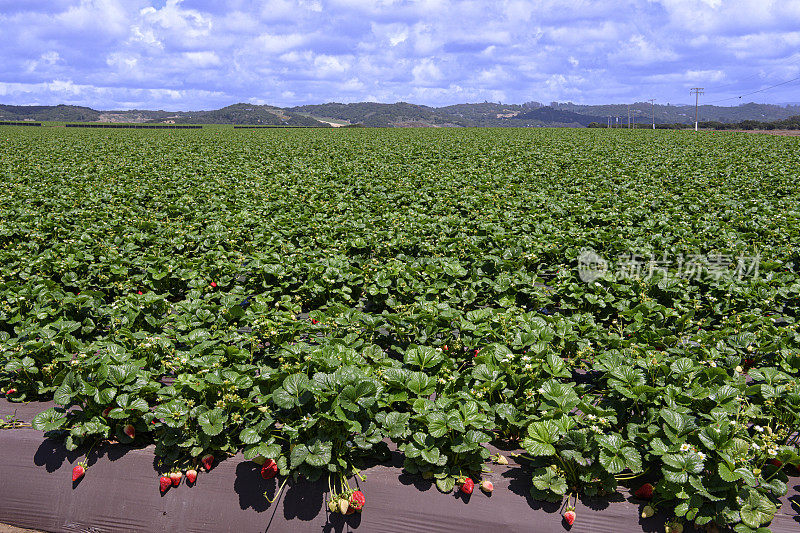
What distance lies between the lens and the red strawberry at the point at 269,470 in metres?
2.81

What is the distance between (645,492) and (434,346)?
1925 mm

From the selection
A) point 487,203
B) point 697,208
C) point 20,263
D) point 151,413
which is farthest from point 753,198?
point 20,263

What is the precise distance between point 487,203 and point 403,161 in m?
10.3

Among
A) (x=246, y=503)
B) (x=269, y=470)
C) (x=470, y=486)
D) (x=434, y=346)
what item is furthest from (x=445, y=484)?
(x=434, y=346)

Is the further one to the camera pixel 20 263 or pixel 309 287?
pixel 20 263

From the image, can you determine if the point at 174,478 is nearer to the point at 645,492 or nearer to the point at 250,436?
the point at 250,436

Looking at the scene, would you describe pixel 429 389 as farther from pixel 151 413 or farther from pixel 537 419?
pixel 151 413

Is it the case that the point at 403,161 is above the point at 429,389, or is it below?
above

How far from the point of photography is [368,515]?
272cm

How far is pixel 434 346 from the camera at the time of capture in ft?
13.5

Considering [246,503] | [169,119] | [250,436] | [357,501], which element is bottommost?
[246,503]

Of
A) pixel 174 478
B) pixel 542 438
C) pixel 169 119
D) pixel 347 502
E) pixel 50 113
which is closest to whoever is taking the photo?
pixel 347 502

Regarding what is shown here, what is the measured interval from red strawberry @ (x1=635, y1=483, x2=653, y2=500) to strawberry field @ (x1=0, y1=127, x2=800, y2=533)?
0.05ft

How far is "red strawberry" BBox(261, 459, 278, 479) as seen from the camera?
281 centimetres
